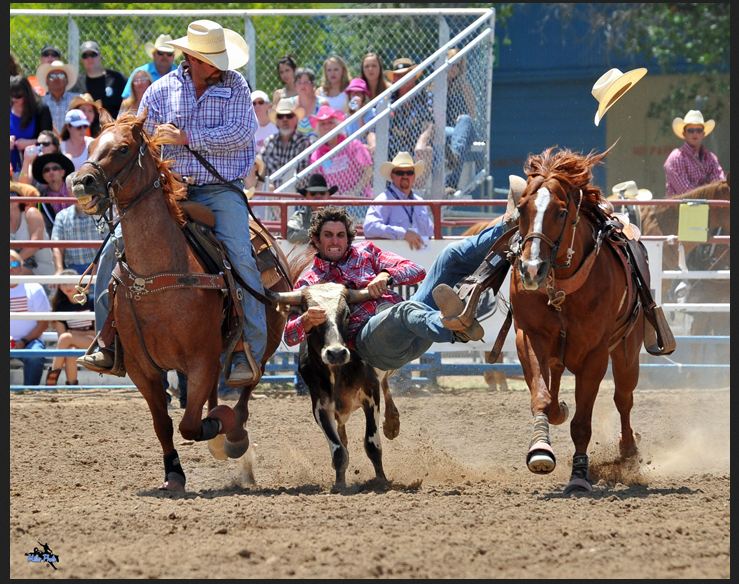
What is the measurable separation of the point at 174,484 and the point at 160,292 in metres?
1.10

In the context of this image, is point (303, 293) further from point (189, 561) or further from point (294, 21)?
point (294, 21)

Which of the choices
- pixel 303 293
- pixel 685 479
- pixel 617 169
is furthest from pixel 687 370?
pixel 617 169

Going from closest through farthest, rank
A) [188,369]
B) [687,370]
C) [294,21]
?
[188,369]
[687,370]
[294,21]

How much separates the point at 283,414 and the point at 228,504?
3.84 metres

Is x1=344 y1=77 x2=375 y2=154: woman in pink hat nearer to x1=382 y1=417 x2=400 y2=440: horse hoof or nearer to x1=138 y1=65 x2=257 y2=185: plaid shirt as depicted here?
x1=382 y1=417 x2=400 y2=440: horse hoof

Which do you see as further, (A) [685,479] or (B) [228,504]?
(A) [685,479]

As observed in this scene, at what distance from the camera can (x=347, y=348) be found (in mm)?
7184

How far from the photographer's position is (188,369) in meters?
7.05

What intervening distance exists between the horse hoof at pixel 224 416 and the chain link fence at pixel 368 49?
5451 mm

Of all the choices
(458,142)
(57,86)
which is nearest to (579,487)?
(458,142)

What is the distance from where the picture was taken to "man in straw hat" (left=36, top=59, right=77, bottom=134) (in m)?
13.8

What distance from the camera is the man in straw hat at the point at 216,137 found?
290 inches

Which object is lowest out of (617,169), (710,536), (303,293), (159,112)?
(617,169)

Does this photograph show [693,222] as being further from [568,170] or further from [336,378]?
[336,378]
